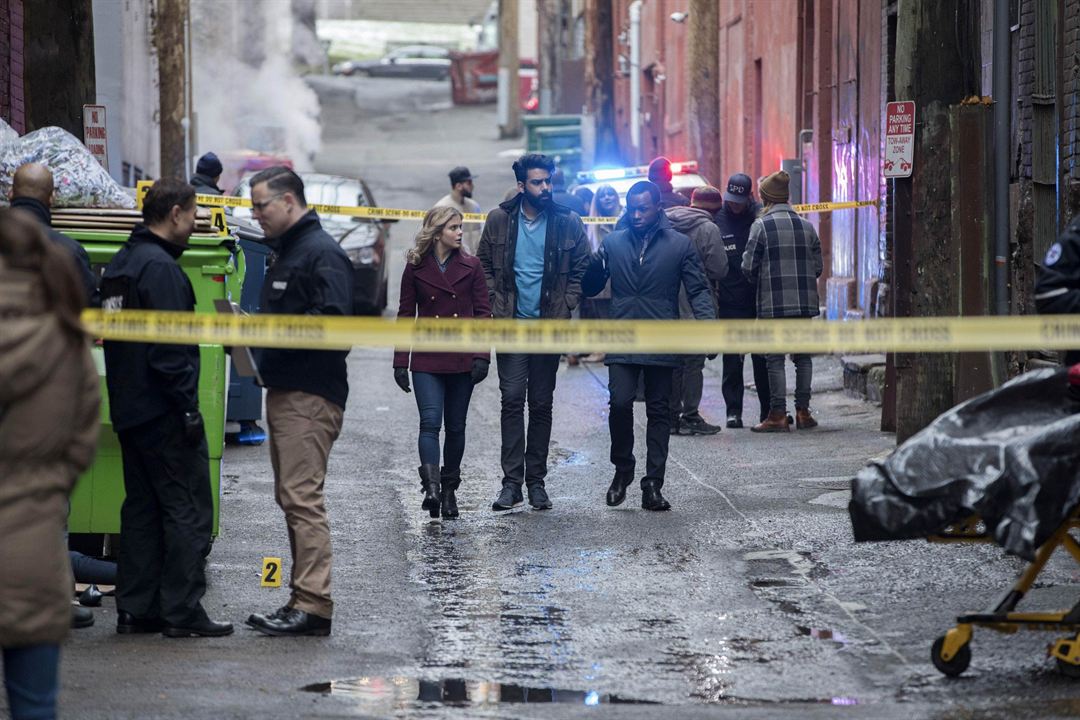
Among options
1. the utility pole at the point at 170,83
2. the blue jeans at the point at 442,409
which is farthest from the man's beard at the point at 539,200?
the utility pole at the point at 170,83

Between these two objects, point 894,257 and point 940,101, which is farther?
point 894,257

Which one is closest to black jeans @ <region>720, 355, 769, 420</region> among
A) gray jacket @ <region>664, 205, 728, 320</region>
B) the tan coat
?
gray jacket @ <region>664, 205, 728, 320</region>

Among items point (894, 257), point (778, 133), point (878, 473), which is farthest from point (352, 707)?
point (778, 133)

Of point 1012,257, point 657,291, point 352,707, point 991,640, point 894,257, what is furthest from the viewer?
point 1012,257

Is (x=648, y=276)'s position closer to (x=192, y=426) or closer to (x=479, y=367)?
(x=479, y=367)

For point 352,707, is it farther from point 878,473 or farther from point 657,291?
point 657,291

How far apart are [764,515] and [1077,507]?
4162 mm

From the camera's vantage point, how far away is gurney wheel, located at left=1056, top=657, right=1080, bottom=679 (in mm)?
6500

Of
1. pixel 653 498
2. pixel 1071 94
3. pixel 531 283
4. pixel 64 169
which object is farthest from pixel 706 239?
pixel 64 169

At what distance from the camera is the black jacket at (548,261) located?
10.9 meters

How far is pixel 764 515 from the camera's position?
409 inches

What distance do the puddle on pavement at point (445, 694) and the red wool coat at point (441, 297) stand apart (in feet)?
12.7

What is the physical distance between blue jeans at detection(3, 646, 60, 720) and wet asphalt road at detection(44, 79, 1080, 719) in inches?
50.8

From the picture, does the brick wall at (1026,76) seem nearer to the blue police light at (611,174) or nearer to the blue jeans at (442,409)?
the blue jeans at (442,409)
